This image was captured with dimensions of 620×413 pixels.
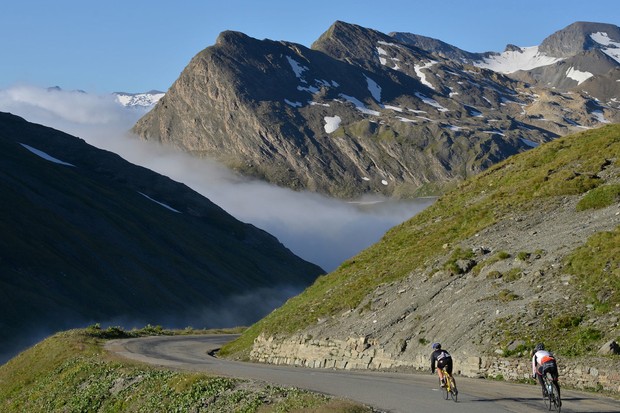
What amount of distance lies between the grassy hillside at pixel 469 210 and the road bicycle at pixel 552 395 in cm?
1225

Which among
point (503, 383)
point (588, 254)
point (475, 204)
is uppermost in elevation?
point (475, 204)

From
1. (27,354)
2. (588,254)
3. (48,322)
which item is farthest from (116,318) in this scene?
(588,254)

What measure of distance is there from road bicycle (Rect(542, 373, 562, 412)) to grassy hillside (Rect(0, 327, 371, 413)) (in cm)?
536

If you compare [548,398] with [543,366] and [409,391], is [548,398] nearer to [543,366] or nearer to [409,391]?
[543,366]

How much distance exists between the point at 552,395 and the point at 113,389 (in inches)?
812

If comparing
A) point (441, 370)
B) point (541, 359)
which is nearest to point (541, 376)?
point (541, 359)

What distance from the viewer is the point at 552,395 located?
23.8 meters

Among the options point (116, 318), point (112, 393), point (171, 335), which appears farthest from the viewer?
point (116, 318)

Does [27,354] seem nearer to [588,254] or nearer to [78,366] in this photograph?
[78,366]

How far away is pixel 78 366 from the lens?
145 feet

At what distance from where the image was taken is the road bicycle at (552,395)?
23.7 m

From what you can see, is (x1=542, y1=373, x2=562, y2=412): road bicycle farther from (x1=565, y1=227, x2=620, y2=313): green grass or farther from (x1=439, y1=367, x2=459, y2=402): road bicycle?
(x1=565, y1=227, x2=620, y2=313): green grass

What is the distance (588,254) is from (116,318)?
107m

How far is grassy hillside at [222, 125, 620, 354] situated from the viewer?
43.6m
